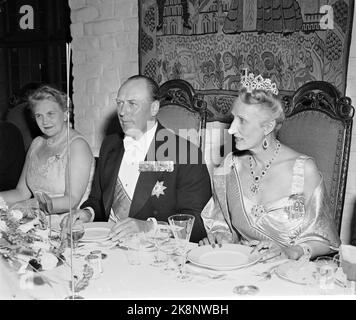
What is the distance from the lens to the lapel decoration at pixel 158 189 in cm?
194

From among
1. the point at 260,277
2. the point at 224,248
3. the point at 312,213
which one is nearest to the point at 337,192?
the point at 312,213

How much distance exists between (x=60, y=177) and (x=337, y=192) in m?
1.15

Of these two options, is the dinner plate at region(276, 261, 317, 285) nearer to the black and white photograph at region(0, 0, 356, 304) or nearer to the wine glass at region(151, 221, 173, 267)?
the black and white photograph at region(0, 0, 356, 304)

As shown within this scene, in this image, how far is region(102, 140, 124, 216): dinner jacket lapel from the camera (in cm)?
204

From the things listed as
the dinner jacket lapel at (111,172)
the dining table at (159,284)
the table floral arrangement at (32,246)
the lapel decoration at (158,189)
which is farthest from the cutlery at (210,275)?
the dinner jacket lapel at (111,172)

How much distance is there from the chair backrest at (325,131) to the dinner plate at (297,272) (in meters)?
0.62

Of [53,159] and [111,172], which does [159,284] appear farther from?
[53,159]

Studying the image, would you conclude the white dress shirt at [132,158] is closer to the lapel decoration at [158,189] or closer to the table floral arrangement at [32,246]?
the lapel decoration at [158,189]

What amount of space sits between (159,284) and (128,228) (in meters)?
0.35

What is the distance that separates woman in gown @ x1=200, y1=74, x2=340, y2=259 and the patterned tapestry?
Answer: 1.86ft

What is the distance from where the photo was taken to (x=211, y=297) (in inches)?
46.7

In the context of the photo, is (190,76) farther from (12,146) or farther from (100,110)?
(12,146)

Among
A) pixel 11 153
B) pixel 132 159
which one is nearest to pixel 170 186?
pixel 132 159

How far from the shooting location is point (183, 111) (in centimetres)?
233
